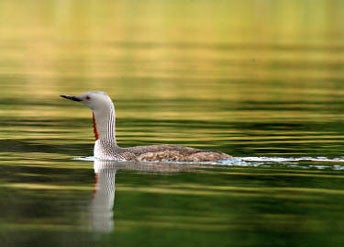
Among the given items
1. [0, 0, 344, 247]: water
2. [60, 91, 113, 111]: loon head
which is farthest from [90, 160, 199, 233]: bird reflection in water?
[60, 91, 113, 111]: loon head

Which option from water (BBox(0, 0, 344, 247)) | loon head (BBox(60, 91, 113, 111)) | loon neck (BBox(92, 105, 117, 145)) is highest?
loon head (BBox(60, 91, 113, 111))

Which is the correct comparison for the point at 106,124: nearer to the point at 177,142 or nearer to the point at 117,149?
the point at 117,149

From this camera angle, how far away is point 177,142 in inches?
988

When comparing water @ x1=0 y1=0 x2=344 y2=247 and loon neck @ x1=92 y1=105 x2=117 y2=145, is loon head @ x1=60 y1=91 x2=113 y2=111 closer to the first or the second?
loon neck @ x1=92 y1=105 x2=117 y2=145

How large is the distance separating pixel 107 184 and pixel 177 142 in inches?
203

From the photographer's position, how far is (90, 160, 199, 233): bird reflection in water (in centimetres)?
1725

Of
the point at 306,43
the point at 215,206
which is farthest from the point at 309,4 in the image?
the point at 215,206

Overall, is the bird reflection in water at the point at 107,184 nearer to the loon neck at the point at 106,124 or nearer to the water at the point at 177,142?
the water at the point at 177,142

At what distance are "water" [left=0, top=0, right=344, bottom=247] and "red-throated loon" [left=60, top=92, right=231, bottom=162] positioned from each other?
139 millimetres

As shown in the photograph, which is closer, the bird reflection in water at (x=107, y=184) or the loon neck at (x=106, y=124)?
the bird reflection in water at (x=107, y=184)

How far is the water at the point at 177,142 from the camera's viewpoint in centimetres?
1706

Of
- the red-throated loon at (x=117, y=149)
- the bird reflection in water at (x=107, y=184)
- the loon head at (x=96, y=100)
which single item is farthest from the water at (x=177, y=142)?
the loon head at (x=96, y=100)

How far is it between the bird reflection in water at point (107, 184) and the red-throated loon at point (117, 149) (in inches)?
4.0

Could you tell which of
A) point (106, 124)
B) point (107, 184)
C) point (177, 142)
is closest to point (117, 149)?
point (106, 124)
